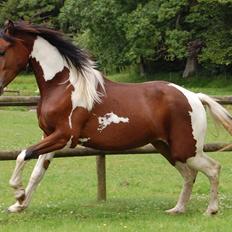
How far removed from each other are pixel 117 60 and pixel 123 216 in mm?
37432

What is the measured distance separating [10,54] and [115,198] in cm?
294

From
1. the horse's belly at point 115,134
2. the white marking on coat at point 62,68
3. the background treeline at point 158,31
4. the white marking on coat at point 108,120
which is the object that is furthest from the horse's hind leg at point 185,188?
the background treeline at point 158,31

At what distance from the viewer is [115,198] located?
29.0 feet

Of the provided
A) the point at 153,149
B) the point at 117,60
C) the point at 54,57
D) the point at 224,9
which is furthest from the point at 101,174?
the point at 117,60

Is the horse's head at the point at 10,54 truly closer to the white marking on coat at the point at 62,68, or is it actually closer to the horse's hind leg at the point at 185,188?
the white marking on coat at the point at 62,68

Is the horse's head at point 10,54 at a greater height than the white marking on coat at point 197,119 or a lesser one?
greater

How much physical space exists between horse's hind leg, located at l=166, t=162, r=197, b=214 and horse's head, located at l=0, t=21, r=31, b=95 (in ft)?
7.45

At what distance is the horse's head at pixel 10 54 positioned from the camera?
689 cm

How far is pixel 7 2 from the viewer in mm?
58375

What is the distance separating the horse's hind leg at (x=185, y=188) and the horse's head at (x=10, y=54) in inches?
89.4

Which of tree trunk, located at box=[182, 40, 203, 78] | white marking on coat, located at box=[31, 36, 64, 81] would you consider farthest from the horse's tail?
tree trunk, located at box=[182, 40, 203, 78]

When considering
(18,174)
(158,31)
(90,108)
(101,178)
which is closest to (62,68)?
(90,108)

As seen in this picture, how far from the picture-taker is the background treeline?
128 ft

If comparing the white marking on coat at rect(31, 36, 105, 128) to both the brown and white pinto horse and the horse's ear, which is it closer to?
the brown and white pinto horse
